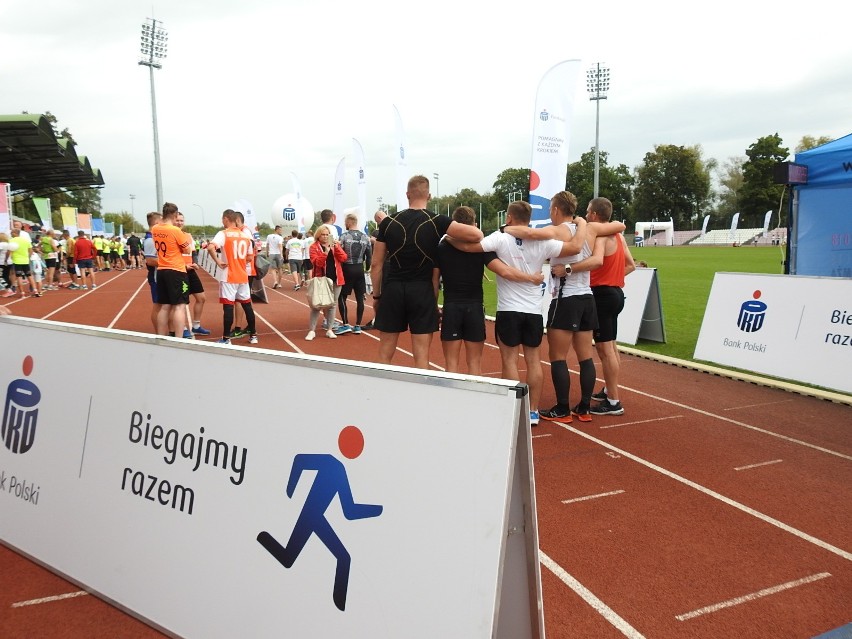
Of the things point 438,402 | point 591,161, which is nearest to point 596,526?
point 438,402

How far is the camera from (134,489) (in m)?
2.59

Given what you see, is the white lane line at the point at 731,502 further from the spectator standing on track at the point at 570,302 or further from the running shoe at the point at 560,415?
the spectator standing on track at the point at 570,302

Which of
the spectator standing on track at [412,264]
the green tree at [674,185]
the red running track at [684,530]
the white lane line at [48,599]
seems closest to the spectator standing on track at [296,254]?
the red running track at [684,530]

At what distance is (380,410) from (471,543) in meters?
0.53

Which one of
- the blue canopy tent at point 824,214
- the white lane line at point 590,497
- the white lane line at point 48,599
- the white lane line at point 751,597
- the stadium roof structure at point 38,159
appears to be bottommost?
the white lane line at point 48,599

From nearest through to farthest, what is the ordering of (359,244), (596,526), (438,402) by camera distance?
(438,402) < (596,526) < (359,244)

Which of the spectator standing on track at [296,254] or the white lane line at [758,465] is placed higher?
the spectator standing on track at [296,254]

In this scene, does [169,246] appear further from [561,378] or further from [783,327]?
[783,327]

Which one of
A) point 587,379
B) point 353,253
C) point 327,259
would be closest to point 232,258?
point 327,259

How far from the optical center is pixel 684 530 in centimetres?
338

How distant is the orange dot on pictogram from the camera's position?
6.46ft

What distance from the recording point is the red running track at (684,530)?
2.58 metres

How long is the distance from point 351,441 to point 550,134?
26.4 ft

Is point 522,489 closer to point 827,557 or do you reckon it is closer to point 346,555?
point 346,555
